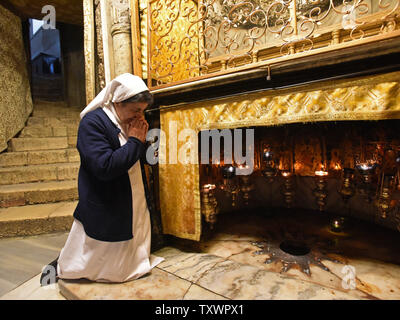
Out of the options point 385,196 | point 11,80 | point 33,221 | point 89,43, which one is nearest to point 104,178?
point 33,221

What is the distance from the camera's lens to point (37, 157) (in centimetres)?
433

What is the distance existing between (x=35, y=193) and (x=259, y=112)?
3.82m

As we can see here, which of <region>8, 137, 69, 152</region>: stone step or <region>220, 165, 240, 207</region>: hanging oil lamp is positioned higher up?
<region>8, 137, 69, 152</region>: stone step

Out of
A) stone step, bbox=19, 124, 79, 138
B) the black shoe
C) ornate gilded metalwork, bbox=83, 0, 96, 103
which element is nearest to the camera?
the black shoe

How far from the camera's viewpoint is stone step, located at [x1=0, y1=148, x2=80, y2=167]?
4.20m

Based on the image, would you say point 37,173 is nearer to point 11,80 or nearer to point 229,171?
point 11,80

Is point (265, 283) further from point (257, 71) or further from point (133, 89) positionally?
point (133, 89)

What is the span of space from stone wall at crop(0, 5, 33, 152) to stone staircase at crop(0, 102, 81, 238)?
0.76 feet

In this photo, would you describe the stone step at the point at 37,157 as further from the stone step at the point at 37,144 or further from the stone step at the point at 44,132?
the stone step at the point at 44,132

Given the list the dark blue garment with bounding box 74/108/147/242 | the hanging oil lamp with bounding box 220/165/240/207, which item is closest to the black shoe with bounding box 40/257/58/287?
the dark blue garment with bounding box 74/108/147/242

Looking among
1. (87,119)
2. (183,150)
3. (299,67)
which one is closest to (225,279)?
(183,150)

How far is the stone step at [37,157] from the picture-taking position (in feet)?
13.8

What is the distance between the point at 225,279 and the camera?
205cm

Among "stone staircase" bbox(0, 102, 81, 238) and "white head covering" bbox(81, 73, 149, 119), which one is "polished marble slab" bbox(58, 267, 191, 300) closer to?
"stone staircase" bbox(0, 102, 81, 238)
